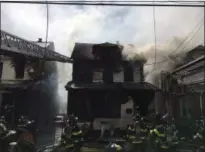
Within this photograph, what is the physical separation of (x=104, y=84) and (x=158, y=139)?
43.5 feet

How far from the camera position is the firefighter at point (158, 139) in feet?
29.9

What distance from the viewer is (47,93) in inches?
1056

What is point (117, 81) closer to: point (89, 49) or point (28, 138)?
point (89, 49)

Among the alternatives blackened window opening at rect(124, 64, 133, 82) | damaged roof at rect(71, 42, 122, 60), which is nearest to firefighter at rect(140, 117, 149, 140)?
blackened window opening at rect(124, 64, 133, 82)

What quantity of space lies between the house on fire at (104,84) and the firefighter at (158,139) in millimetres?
11884

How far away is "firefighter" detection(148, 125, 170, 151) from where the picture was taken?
9.10m

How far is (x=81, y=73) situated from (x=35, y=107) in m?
5.32

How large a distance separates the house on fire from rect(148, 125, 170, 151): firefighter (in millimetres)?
11884

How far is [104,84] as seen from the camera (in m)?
22.2

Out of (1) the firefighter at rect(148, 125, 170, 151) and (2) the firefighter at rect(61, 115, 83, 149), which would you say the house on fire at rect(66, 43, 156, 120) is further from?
(1) the firefighter at rect(148, 125, 170, 151)

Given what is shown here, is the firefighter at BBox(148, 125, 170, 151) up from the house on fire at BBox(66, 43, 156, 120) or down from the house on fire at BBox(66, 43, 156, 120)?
down

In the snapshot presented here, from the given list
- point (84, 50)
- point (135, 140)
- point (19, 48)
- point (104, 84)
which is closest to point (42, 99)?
point (84, 50)

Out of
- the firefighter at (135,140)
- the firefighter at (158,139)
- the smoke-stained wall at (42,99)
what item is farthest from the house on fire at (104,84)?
the firefighter at (158,139)

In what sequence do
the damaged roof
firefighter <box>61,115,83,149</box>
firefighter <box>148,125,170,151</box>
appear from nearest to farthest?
1. firefighter <box>148,125,170,151</box>
2. firefighter <box>61,115,83,149</box>
3. the damaged roof
